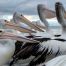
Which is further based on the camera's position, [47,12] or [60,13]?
[47,12]

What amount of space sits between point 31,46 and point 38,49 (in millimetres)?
133

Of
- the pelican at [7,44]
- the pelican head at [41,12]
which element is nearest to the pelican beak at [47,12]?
the pelican head at [41,12]

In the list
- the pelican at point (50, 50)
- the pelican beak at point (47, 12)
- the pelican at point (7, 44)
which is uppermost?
the pelican beak at point (47, 12)

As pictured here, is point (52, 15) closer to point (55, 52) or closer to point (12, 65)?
point (55, 52)

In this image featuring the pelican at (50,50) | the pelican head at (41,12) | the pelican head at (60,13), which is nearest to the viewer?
the pelican at (50,50)

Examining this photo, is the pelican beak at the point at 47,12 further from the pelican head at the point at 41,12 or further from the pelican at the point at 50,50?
the pelican at the point at 50,50

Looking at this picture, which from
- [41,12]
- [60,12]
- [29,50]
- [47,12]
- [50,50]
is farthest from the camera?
[41,12]

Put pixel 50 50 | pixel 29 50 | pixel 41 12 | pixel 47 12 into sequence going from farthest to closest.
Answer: pixel 41 12
pixel 47 12
pixel 50 50
pixel 29 50

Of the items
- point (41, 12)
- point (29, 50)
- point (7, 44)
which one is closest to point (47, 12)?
point (41, 12)

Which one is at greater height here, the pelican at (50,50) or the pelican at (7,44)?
the pelican at (7,44)

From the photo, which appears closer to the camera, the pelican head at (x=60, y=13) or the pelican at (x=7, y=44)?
the pelican at (x=7, y=44)

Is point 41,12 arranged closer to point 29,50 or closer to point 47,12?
point 47,12

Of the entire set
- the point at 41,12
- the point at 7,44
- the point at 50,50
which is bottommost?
the point at 50,50

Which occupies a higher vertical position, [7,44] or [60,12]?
[60,12]
